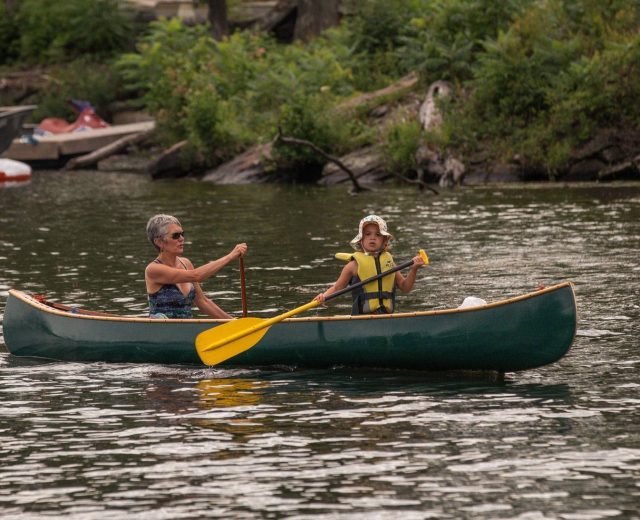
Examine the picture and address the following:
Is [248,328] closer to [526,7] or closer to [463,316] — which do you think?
[463,316]

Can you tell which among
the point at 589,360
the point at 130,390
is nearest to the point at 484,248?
the point at 589,360

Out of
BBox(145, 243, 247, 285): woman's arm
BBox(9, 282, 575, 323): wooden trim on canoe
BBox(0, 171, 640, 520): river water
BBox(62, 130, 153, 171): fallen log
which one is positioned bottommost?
BBox(0, 171, 640, 520): river water

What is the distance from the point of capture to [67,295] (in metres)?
17.8

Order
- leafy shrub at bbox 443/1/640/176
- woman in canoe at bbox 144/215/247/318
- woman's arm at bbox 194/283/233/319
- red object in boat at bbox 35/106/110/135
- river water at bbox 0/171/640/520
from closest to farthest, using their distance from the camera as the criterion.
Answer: river water at bbox 0/171/640/520 < woman in canoe at bbox 144/215/247/318 < woman's arm at bbox 194/283/233/319 < leafy shrub at bbox 443/1/640/176 < red object in boat at bbox 35/106/110/135

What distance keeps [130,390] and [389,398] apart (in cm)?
221

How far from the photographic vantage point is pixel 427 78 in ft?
117

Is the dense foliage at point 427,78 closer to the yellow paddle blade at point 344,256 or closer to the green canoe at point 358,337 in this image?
the yellow paddle blade at point 344,256

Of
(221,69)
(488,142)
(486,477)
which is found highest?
(221,69)

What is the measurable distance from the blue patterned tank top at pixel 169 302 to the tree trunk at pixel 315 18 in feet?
110

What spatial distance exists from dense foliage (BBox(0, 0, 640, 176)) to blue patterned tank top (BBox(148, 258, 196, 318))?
63.5 ft

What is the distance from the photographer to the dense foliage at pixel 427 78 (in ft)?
106

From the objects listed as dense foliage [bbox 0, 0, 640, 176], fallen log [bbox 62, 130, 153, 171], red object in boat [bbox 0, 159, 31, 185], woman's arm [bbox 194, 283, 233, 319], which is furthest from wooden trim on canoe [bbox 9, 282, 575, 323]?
fallen log [bbox 62, 130, 153, 171]

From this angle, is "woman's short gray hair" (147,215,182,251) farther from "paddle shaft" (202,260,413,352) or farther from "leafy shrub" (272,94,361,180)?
"leafy shrub" (272,94,361,180)

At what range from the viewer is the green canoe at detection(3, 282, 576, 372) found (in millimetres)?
11945
